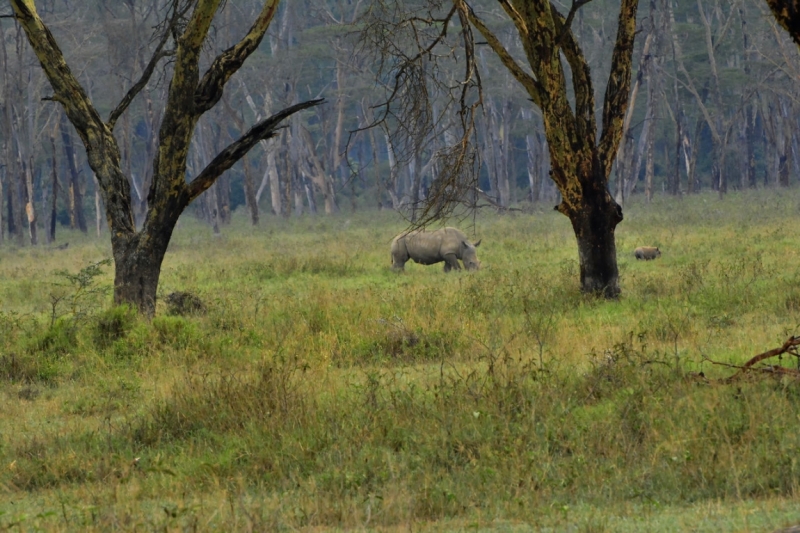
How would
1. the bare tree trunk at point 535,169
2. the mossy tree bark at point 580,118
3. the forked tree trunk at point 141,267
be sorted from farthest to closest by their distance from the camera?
1. the bare tree trunk at point 535,169
2. the forked tree trunk at point 141,267
3. the mossy tree bark at point 580,118

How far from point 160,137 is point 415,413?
21.0 feet

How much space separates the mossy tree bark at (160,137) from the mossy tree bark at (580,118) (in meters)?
2.78

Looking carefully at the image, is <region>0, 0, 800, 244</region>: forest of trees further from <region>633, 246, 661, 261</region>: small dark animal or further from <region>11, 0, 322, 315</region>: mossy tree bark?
<region>11, 0, 322, 315</region>: mossy tree bark

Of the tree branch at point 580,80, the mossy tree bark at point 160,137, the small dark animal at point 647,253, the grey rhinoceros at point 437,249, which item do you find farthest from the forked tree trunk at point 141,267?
the small dark animal at point 647,253

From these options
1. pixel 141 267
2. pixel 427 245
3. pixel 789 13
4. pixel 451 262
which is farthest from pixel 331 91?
pixel 789 13

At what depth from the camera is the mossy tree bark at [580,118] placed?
1236cm

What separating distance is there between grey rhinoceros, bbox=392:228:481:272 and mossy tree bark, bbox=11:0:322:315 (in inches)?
305

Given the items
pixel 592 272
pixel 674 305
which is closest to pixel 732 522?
pixel 674 305

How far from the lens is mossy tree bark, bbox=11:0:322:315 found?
1221 centimetres

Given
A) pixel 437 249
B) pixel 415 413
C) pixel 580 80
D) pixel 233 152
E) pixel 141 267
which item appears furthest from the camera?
pixel 437 249

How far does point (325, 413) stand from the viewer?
25.0 feet

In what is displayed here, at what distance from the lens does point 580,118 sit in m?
12.7

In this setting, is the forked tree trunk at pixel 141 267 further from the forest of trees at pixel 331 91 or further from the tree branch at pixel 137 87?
the forest of trees at pixel 331 91

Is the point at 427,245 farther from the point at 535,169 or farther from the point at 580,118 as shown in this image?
the point at 535,169
